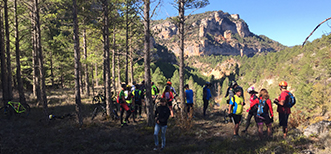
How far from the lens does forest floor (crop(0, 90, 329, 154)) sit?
584 cm

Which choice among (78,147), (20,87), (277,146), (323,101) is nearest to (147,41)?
(78,147)

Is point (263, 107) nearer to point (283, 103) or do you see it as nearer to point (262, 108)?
point (262, 108)

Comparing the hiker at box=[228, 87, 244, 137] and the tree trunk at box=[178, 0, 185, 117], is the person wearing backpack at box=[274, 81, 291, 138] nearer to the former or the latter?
the hiker at box=[228, 87, 244, 137]

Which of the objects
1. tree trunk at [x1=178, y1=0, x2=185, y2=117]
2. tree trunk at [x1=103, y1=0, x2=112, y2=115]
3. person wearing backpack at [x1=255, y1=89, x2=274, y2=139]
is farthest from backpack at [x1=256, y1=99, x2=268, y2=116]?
tree trunk at [x1=103, y1=0, x2=112, y2=115]

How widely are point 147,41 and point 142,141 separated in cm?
460

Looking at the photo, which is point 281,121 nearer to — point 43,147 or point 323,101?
point 43,147

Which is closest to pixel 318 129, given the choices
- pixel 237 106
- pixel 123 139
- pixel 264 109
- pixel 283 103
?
pixel 283 103

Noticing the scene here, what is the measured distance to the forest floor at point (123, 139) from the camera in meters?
5.84

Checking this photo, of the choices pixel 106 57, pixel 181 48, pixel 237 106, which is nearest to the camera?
pixel 237 106

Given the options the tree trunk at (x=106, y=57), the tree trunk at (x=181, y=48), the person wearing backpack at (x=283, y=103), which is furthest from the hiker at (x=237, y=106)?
the tree trunk at (x=106, y=57)

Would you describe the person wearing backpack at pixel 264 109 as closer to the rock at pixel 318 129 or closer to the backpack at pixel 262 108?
the backpack at pixel 262 108

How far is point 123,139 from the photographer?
24.6 ft

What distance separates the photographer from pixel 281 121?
21.3ft

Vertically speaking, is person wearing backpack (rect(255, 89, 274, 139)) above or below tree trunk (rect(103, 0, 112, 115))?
below
